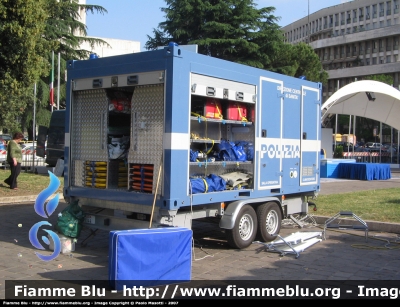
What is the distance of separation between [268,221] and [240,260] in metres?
1.60

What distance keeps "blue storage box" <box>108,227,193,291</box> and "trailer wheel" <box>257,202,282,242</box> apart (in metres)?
2.73

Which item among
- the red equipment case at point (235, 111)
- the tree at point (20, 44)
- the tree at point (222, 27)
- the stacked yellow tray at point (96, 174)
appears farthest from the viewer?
the tree at point (222, 27)

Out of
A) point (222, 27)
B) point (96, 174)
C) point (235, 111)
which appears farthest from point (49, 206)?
point (222, 27)

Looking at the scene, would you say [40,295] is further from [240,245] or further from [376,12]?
[376,12]

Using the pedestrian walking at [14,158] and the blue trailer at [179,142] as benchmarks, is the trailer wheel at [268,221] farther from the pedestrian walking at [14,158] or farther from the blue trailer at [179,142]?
the pedestrian walking at [14,158]

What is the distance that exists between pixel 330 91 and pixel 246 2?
5165 cm

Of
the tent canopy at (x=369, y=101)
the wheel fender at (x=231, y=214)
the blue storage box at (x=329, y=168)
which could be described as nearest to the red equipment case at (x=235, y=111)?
the wheel fender at (x=231, y=214)

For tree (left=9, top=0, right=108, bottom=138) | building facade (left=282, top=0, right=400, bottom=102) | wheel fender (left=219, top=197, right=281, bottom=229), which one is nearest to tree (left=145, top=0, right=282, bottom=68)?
tree (left=9, top=0, right=108, bottom=138)

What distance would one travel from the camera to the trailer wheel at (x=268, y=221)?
916 centimetres

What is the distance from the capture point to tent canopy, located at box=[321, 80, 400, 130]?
85.2ft

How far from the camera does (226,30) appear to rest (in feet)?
128

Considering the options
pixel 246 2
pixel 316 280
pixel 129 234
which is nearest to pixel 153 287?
pixel 129 234

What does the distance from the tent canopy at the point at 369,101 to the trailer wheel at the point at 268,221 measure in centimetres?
1654

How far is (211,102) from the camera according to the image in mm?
8445
